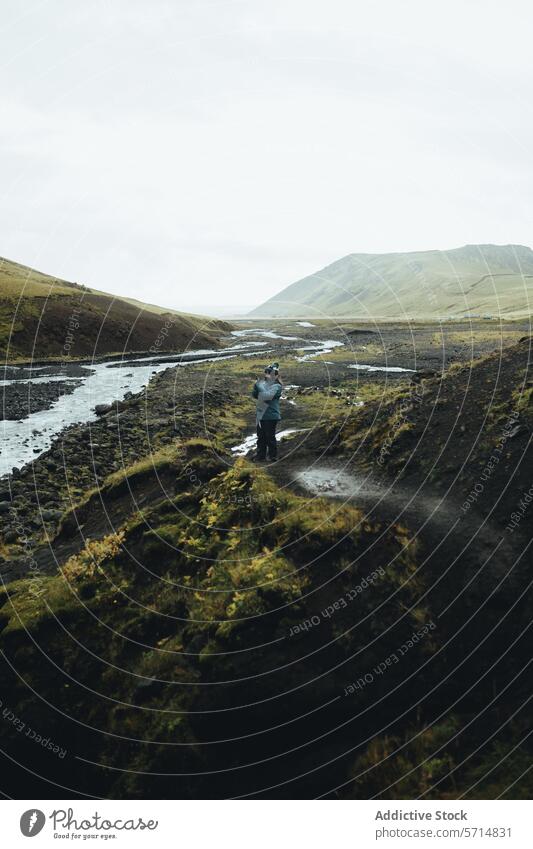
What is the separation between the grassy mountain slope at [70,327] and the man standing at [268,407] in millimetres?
53777

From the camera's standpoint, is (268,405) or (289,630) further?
(268,405)

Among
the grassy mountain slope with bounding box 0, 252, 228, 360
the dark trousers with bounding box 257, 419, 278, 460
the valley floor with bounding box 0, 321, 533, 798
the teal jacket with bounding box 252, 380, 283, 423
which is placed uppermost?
the grassy mountain slope with bounding box 0, 252, 228, 360

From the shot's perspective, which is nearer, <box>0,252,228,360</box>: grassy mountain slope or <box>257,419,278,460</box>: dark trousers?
<box>257,419,278,460</box>: dark trousers

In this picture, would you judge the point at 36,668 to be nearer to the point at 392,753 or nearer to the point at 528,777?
the point at 392,753

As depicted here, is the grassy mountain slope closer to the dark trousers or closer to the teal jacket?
the dark trousers

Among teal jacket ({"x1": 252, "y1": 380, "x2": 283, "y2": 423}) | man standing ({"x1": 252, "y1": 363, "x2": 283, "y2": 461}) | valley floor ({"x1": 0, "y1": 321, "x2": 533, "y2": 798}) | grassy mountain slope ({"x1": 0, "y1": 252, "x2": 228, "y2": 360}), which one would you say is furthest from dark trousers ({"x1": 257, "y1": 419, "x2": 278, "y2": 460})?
grassy mountain slope ({"x1": 0, "y1": 252, "x2": 228, "y2": 360})

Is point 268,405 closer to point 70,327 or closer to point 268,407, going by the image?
point 268,407

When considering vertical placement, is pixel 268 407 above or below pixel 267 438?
above

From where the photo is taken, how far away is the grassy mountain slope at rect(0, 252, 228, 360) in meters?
75.4

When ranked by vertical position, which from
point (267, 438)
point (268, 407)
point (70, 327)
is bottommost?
point (267, 438)

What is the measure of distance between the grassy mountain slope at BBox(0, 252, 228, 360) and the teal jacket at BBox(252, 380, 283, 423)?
178ft

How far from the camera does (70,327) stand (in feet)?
261

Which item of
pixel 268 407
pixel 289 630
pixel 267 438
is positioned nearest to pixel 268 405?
pixel 268 407

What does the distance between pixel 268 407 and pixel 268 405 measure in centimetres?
11
